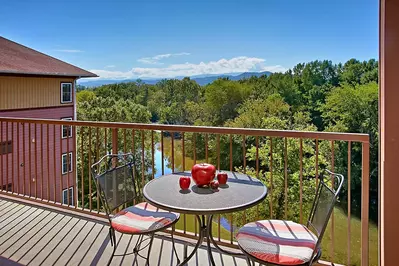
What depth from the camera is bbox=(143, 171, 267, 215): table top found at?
Answer: 1.68 meters

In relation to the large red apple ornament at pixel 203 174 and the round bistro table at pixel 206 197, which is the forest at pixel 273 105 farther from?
the large red apple ornament at pixel 203 174

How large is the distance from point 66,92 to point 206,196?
11787 millimetres

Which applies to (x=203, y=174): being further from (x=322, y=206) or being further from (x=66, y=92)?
(x=66, y=92)

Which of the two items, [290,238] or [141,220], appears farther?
[141,220]

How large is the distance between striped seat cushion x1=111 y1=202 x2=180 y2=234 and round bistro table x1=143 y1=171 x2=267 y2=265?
23 centimetres

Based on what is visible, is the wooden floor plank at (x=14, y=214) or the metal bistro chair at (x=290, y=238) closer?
the metal bistro chair at (x=290, y=238)

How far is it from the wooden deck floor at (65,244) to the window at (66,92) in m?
9.54

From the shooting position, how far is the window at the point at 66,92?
39.5 feet

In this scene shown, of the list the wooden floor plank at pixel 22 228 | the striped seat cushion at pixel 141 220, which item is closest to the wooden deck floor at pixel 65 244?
the wooden floor plank at pixel 22 228

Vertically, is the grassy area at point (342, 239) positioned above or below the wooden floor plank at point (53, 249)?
below

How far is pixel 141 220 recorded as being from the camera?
211 centimetres

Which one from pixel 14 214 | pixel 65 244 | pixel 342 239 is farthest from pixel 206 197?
pixel 342 239

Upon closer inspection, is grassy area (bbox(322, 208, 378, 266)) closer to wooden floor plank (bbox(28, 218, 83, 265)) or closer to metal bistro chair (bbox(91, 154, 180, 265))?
wooden floor plank (bbox(28, 218, 83, 265))

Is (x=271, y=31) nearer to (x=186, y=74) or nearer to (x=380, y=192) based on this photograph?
(x=186, y=74)
